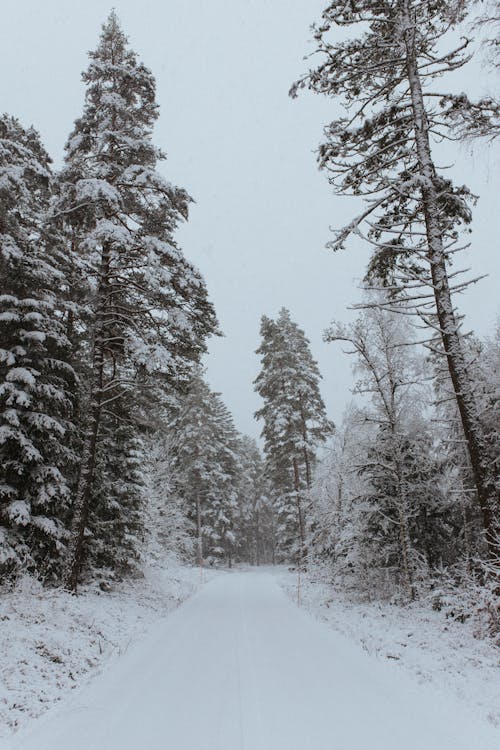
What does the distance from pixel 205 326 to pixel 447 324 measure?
266 inches

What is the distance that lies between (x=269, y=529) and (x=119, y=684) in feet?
197

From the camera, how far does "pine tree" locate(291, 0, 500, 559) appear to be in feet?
28.4

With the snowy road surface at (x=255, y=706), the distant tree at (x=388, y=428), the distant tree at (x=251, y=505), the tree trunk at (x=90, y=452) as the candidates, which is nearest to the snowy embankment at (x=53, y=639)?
the snowy road surface at (x=255, y=706)

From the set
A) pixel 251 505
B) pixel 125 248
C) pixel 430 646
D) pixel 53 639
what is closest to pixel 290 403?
pixel 125 248

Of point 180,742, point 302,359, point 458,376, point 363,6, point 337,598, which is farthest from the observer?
point 302,359

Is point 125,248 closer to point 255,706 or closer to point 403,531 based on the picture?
point 255,706

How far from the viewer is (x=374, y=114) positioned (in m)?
9.52

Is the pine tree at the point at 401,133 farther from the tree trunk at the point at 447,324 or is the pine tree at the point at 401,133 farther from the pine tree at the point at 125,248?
the pine tree at the point at 125,248

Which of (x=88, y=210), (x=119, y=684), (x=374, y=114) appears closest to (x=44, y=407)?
(x=88, y=210)

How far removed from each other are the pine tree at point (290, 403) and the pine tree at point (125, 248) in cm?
1502

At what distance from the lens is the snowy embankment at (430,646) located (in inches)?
223

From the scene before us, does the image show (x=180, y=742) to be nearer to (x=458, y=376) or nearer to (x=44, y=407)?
(x=458, y=376)

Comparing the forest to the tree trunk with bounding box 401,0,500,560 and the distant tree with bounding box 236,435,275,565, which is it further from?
the distant tree with bounding box 236,435,275,565

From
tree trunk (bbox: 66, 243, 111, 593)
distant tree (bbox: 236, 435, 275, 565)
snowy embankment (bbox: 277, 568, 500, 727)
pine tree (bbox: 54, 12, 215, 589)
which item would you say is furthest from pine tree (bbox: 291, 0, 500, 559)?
distant tree (bbox: 236, 435, 275, 565)
